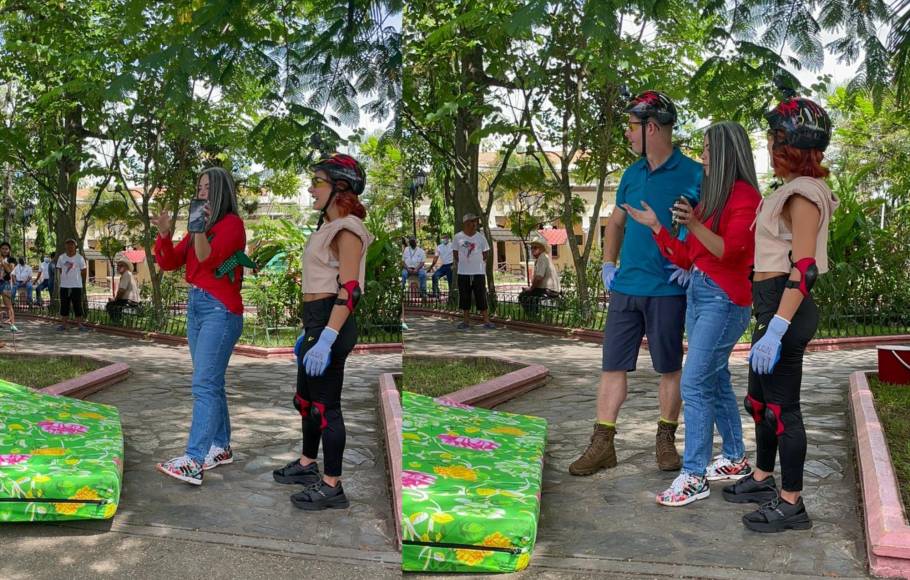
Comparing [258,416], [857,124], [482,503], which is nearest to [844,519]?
[482,503]

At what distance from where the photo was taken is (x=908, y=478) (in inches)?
151

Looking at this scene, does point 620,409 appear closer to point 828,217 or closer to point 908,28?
point 828,217

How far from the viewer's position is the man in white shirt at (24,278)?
370 cm

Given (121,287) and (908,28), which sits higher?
(908,28)

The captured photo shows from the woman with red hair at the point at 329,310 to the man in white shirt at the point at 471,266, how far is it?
46 cm

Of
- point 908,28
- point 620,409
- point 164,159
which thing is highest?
point 908,28

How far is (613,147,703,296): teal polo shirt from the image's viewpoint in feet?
9.07

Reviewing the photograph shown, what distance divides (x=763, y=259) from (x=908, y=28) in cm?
197

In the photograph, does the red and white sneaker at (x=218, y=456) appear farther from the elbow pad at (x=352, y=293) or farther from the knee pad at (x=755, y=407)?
the knee pad at (x=755, y=407)

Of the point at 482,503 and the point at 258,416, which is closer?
the point at 482,503

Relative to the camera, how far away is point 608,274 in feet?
9.39

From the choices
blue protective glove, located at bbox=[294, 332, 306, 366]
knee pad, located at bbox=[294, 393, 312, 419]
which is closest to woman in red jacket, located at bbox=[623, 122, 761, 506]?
blue protective glove, located at bbox=[294, 332, 306, 366]

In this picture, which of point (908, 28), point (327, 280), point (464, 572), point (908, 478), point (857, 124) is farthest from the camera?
point (908, 28)

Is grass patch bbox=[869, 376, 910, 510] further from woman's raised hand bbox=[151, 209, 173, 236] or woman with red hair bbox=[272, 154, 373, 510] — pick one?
woman's raised hand bbox=[151, 209, 173, 236]
